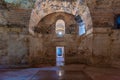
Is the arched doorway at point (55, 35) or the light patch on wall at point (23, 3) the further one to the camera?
the arched doorway at point (55, 35)

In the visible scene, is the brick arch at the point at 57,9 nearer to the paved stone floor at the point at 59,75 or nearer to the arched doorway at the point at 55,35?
the arched doorway at the point at 55,35

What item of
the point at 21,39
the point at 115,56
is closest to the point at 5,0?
the point at 21,39

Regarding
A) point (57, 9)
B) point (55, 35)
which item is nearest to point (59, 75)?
point (57, 9)

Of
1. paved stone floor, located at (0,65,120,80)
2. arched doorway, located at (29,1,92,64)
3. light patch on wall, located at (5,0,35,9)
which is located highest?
light patch on wall, located at (5,0,35,9)

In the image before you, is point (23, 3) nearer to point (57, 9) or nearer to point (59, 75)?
point (57, 9)

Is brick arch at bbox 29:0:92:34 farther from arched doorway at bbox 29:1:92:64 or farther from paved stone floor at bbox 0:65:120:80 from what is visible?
paved stone floor at bbox 0:65:120:80

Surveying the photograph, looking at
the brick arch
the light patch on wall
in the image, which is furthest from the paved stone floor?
the light patch on wall

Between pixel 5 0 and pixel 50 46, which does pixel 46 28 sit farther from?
pixel 5 0

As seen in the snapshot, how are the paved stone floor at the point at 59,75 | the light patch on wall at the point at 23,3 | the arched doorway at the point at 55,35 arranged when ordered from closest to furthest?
the paved stone floor at the point at 59,75 < the light patch on wall at the point at 23,3 < the arched doorway at the point at 55,35

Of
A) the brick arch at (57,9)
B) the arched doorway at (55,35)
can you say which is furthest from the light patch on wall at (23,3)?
the arched doorway at (55,35)

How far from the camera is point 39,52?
14.2 m

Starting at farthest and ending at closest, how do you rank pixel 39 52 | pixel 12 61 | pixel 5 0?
1. pixel 39 52
2. pixel 12 61
3. pixel 5 0

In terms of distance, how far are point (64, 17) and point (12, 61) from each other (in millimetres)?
7114

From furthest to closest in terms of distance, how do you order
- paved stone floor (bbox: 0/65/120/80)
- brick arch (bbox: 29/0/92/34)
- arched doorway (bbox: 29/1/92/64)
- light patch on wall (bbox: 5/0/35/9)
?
arched doorway (bbox: 29/1/92/64) → brick arch (bbox: 29/0/92/34) → light patch on wall (bbox: 5/0/35/9) → paved stone floor (bbox: 0/65/120/80)
